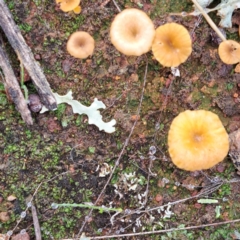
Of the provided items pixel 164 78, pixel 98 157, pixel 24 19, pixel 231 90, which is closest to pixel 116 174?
pixel 98 157

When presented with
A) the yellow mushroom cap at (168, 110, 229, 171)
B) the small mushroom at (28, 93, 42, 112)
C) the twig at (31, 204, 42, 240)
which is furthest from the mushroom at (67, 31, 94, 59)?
the twig at (31, 204, 42, 240)

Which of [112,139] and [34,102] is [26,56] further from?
[112,139]

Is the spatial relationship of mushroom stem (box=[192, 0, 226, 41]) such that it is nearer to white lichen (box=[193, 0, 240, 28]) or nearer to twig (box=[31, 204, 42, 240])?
white lichen (box=[193, 0, 240, 28])

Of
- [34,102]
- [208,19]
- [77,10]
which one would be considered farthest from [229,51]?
[34,102]

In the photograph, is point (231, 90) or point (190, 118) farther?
point (231, 90)

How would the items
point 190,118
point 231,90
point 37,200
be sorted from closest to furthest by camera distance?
point 190,118 → point 37,200 → point 231,90

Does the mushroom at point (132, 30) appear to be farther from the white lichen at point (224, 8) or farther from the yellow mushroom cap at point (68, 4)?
the white lichen at point (224, 8)

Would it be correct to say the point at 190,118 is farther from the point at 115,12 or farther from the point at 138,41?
the point at 115,12

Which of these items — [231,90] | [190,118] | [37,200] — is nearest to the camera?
[190,118]
